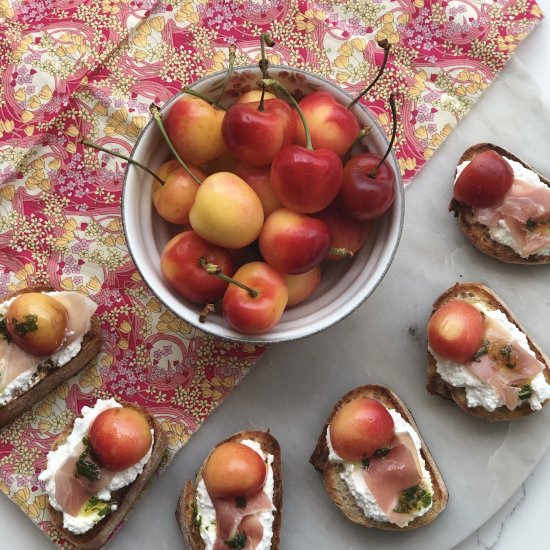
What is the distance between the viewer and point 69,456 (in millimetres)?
1852

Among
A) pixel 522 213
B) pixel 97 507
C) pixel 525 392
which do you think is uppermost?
pixel 522 213

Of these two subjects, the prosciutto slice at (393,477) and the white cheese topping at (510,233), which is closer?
the prosciutto slice at (393,477)

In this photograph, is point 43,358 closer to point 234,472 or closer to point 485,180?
point 234,472

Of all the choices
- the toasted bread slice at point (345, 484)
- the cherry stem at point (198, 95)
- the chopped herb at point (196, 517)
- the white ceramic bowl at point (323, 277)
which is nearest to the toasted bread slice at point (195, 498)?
the chopped herb at point (196, 517)

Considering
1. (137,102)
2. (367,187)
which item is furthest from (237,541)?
(137,102)

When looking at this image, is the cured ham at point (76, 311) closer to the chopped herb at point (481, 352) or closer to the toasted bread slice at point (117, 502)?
the toasted bread slice at point (117, 502)

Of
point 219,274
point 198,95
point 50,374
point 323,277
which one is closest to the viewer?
point 219,274

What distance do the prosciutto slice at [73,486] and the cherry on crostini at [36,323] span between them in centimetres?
33

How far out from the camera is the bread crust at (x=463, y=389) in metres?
1.93

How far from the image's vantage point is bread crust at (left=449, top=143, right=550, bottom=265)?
199cm

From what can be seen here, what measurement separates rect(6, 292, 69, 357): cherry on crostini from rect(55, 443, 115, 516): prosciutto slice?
33 cm

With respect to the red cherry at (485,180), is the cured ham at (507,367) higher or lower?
lower

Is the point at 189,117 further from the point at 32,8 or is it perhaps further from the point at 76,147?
the point at 32,8

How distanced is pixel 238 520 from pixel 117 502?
14.4 inches
